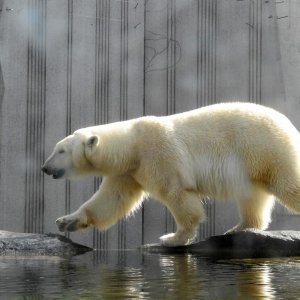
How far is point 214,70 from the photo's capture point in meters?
9.87

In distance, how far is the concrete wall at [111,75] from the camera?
9.37m

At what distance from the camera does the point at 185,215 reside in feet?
19.4

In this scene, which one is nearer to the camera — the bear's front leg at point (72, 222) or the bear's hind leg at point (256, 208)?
the bear's front leg at point (72, 222)

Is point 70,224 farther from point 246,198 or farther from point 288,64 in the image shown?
point 288,64

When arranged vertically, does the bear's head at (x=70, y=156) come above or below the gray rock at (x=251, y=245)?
above

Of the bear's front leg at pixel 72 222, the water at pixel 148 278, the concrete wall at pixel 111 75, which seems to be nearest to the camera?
the water at pixel 148 278

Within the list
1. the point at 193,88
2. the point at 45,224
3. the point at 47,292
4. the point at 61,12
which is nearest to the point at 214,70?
the point at 193,88

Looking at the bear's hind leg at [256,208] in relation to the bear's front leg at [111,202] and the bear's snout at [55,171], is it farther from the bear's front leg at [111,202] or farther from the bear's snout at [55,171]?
the bear's snout at [55,171]

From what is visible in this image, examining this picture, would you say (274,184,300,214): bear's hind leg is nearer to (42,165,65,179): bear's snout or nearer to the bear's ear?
the bear's ear

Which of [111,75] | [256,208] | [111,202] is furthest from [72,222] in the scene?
[111,75]

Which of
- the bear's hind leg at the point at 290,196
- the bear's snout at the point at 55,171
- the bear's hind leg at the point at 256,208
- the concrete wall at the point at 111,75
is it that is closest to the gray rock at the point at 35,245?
the bear's snout at the point at 55,171

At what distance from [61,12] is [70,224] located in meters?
Answer: 3.97

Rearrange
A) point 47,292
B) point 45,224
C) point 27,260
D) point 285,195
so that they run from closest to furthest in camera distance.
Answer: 1. point 47,292
2. point 27,260
3. point 285,195
4. point 45,224

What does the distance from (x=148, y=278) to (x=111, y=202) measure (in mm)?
2328
